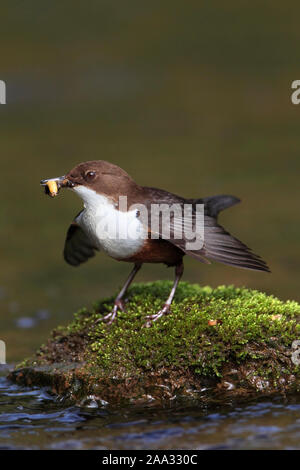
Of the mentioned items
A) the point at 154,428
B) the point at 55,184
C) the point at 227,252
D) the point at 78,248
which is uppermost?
the point at 55,184

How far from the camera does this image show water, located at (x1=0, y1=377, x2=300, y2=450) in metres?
4.49

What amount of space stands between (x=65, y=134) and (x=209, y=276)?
717 cm

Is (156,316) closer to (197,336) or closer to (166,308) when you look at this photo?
(166,308)

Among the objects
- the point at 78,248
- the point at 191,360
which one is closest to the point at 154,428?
the point at 191,360

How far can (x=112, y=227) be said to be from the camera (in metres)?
5.32

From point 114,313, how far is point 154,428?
1.21 metres

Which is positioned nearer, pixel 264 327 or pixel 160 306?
pixel 264 327

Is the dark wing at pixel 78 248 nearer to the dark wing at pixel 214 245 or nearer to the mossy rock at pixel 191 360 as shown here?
the dark wing at pixel 214 245

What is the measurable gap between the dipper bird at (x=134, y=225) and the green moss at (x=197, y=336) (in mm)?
142

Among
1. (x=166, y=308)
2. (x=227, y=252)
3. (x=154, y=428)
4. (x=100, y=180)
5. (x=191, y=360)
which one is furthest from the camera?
(x=166, y=308)

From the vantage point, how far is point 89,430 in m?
4.75

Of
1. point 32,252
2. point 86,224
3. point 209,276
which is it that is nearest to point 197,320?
point 86,224
